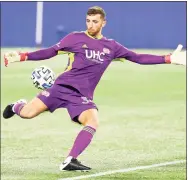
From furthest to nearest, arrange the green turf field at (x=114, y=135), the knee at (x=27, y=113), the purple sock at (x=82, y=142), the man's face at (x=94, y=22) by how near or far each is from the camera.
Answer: the green turf field at (x=114, y=135), the knee at (x=27, y=113), the purple sock at (x=82, y=142), the man's face at (x=94, y=22)

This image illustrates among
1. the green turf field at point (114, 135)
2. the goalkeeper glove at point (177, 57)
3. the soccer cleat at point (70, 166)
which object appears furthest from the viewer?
the green turf field at point (114, 135)

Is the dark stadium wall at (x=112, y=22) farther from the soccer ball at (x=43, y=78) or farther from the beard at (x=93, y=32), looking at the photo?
the beard at (x=93, y=32)

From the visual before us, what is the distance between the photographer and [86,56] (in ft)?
28.6

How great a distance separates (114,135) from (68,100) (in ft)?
17.1

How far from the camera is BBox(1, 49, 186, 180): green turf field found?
10.2 metres

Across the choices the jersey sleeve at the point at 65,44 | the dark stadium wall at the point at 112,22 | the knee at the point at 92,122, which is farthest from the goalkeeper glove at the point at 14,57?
the dark stadium wall at the point at 112,22

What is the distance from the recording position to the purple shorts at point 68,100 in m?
8.73

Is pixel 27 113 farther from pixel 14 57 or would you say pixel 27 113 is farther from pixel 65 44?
pixel 65 44

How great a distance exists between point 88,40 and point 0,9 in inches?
1036

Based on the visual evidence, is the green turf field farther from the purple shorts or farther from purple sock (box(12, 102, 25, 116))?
the purple shorts

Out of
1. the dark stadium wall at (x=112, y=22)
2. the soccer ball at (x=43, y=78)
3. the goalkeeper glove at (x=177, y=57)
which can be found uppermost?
the goalkeeper glove at (x=177, y=57)

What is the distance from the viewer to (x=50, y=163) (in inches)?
425

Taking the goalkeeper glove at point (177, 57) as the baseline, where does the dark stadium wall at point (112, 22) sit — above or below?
below

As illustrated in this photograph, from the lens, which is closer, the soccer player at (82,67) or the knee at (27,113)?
the soccer player at (82,67)
